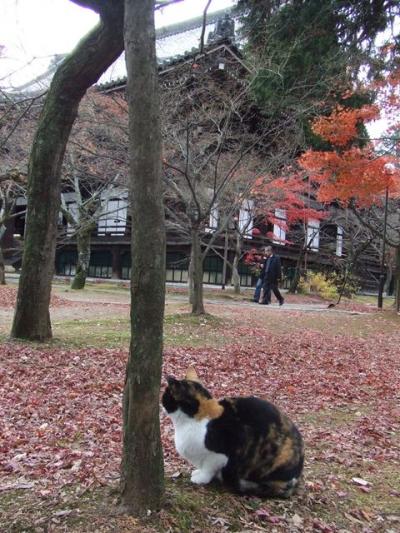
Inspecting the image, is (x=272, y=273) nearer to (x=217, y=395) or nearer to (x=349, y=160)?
(x=349, y=160)

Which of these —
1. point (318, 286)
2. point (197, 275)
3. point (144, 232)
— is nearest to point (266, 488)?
point (144, 232)

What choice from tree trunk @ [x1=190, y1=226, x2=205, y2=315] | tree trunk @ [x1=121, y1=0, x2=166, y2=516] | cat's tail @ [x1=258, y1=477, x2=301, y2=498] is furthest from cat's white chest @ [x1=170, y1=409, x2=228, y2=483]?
tree trunk @ [x1=190, y1=226, x2=205, y2=315]

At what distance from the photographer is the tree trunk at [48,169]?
6.91 m

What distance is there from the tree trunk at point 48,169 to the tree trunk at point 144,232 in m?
4.44

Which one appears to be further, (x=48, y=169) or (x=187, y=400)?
(x=48, y=169)

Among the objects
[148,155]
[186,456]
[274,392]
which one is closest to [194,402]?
[186,456]

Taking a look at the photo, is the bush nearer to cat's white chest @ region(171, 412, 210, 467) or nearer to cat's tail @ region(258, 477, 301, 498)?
cat's tail @ region(258, 477, 301, 498)

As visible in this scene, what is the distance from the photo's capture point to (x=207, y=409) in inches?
127

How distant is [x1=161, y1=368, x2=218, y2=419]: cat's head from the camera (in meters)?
3.20

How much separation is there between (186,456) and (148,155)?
178cm

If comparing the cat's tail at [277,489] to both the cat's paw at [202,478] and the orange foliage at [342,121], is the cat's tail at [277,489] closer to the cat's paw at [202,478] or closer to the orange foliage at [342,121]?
the cat's paw at [202,478]

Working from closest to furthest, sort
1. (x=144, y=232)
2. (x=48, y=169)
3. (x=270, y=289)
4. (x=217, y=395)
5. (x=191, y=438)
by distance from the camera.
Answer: (x=144, y=232)
(x=191, y=438)
(x=217, y=395)
(x=48, y=169)
(x=270, y=289)

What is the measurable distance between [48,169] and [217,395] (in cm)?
376

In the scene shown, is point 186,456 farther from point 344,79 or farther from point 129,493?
point 344,79
